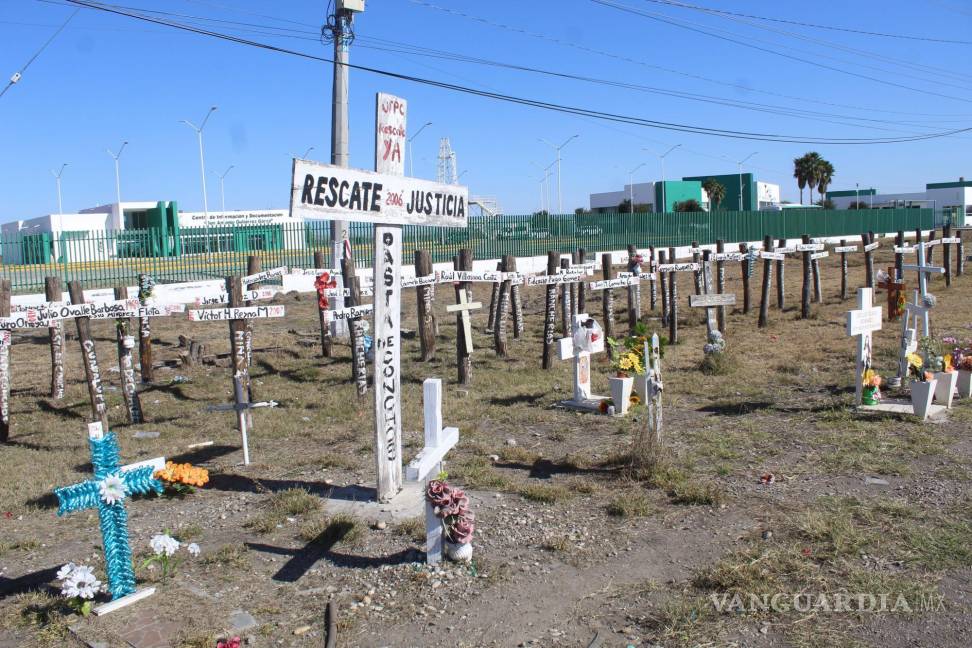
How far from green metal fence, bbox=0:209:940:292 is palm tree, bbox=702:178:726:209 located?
102 feet

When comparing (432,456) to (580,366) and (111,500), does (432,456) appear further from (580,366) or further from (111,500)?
(580,366)

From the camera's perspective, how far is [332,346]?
14930 millimetres

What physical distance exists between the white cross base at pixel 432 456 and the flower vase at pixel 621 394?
318cm

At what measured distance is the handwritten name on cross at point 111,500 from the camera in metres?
→ 4.93

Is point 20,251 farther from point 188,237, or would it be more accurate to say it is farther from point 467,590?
point 467,590

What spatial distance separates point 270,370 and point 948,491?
9.51 m

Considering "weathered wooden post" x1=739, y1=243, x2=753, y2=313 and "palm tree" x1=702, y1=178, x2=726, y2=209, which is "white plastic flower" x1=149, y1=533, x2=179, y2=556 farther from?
"palm tree" x1=702, y1=178, x2=726, y2=209

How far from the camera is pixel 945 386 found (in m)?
9.24

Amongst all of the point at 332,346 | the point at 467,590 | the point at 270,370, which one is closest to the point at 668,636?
the point at 467,590

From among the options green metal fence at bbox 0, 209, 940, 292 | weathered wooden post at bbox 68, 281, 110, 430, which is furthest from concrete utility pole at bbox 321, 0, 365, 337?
weathered wooden post at bbox 68, 281, 110, 430

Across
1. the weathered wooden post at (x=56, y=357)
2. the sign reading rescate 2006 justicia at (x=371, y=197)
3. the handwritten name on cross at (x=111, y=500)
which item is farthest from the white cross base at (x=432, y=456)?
the weathered wooden post at (x=56, y=357)

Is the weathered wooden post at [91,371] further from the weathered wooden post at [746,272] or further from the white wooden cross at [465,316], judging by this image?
the weathered wooden post at [746,272]

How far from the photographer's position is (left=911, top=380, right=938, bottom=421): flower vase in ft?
28.7

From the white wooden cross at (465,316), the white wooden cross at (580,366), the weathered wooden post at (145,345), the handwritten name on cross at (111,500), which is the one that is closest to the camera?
the handwritten name on cross at (111,500)
